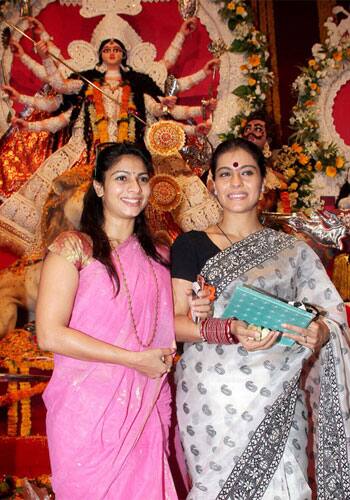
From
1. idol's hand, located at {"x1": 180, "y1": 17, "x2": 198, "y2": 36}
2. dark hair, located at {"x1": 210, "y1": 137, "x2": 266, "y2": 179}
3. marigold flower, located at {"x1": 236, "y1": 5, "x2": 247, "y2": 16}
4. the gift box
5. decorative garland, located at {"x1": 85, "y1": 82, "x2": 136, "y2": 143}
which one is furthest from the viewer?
marigold flower, located at {"x1": 236, "y1": 5, "x2": 247, "y2": 16}

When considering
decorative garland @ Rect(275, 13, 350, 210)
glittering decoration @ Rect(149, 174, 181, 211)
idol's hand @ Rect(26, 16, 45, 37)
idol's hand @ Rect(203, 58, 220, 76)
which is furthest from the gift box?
idol's hand @ Rect(26, 16, 45, 37)

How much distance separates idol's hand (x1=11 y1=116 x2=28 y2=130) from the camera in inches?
193

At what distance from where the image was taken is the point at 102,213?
97.2 inches

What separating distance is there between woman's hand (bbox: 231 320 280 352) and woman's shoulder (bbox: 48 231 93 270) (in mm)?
617

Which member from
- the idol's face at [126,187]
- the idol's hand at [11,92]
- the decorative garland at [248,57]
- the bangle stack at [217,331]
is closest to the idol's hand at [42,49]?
the idol's hand at [11,92]

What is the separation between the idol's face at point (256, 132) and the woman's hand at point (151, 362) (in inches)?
125

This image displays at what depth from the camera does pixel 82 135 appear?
16.6 ft

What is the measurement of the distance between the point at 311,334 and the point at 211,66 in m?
3.52

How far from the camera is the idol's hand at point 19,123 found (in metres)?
4.90

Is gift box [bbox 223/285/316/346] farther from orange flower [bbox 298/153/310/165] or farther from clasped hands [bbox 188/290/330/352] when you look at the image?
orange flower [bbox 298/153/310/165]

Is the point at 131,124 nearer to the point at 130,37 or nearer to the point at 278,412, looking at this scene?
the point at 130,37

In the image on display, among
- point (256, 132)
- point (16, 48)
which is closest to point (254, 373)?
point (256, 132)

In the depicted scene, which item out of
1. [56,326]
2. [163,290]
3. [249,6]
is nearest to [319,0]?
[249,6]

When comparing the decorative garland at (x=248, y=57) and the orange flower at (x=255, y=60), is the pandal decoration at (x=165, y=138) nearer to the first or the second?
the decorative garland at (x=248, y=57)
